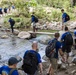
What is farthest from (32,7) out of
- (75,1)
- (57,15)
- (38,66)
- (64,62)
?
(38,66)

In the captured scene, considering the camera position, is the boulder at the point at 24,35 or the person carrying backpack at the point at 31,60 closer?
the person carrying backpack at the point at 31,60

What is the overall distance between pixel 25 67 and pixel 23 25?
58.8 feet

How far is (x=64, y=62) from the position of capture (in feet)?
A: 36.3

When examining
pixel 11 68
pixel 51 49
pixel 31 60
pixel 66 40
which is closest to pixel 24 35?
pixel 66 40

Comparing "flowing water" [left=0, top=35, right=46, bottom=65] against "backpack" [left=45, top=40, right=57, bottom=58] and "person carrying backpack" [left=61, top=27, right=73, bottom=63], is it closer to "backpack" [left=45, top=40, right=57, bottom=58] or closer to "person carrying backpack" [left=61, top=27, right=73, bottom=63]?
"person carrying backpack" [left=61, top=27, right=73, bottom=63]

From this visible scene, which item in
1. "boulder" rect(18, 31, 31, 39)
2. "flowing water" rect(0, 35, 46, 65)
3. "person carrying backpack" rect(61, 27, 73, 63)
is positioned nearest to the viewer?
"person carrying backpack" rect(61, 27, 73, 63)

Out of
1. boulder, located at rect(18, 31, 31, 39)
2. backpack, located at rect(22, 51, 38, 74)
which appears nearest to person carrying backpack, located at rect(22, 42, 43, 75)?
backpack, located at rect(22, 51, 38, 74)

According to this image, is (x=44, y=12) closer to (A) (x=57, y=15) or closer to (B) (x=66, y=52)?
(A) (x=57, y=15)

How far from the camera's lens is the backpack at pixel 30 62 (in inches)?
276

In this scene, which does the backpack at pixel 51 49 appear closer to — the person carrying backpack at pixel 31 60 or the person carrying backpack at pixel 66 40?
the person carrying backpack at pixel 31 60

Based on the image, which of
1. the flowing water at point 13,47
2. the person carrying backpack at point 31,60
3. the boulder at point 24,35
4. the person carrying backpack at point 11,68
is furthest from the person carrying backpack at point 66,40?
the boulder at point 24,35

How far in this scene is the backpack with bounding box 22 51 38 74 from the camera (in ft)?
23.0

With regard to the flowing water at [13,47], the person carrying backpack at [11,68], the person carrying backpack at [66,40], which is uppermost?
the person carrying backpack at [11,68]

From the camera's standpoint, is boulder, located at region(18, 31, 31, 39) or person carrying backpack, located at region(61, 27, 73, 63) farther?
boulder, located at region(18, 31, 31, 39)
